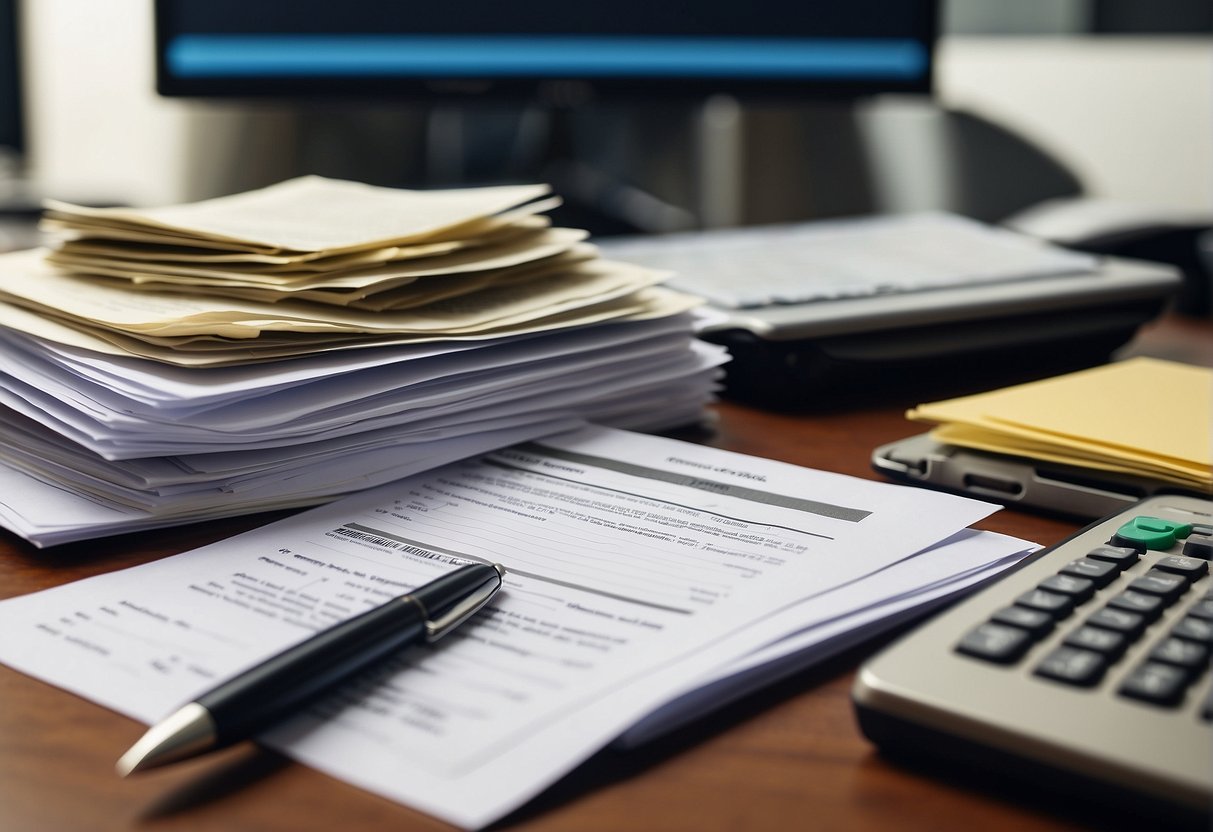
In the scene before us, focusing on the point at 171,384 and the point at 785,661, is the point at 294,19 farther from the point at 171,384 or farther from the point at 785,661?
the point at 785,661

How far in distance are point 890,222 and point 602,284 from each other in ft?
1.33

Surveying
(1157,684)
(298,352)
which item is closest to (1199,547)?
(1157,684)

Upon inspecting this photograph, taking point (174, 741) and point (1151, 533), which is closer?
point (174, 741)

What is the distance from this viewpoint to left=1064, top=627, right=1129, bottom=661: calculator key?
313 millimetres

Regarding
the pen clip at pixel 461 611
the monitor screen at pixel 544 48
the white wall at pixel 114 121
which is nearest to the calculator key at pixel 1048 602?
the pen clip at pixel 461 611

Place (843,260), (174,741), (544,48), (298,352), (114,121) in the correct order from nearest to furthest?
1. (174,741)
2. (298,352)
3. (843,260)
4. (544,48)
5. (114,121)

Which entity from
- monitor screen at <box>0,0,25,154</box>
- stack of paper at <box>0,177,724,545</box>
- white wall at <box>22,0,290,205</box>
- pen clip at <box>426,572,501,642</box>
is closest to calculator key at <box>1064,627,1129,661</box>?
pen clip at <box>426,572,501,642</box>

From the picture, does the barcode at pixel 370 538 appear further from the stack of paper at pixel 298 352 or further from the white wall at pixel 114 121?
the white wall at pixel 114 121

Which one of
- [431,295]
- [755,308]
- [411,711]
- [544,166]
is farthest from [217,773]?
[544,166]

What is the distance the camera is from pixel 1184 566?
38 cm

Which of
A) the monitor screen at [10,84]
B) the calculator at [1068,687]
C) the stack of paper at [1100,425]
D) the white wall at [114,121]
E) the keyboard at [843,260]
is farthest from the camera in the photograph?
the monitor screen at [10,84]

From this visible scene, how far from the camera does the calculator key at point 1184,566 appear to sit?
0.37m

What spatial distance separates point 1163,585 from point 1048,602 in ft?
0.14

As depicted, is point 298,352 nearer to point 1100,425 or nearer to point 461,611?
point 461,611
